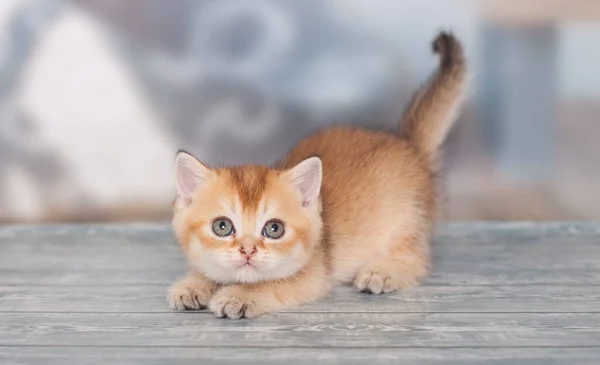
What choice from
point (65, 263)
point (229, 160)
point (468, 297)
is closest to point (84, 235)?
point (65, 263)

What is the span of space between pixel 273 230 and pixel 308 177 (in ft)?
0.54

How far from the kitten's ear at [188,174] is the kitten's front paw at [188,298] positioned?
20 centimetres

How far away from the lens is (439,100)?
2.04m

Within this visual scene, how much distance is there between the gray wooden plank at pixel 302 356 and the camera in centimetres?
136

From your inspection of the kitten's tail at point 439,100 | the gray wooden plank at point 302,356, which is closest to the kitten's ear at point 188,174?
the gray wooden plank at point 302,356

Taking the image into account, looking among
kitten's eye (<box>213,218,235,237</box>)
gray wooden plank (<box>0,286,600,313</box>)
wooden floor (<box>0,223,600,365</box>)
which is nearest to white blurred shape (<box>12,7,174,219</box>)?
wooden floor (<box>0,223,600,365</box>)

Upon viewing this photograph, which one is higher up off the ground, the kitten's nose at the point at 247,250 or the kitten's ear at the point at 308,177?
the kitten's ear at the point at 308,177

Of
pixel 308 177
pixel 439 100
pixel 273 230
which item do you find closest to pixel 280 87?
pixel 439 100

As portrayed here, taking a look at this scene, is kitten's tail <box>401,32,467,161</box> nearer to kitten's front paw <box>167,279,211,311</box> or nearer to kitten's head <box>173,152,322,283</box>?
kitten's head <box>173,152,322,283</box>

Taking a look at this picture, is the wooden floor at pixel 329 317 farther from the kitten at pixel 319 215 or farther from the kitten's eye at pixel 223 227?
the kitten's eye at pixel 223 227

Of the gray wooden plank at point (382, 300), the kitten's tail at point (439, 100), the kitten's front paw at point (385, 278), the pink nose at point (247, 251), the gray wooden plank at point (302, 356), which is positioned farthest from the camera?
the kitten's tail at point (439, 100)

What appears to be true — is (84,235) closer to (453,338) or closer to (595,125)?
(453,338)

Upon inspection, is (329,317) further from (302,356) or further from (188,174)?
(188,174)

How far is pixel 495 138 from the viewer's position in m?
2.45
